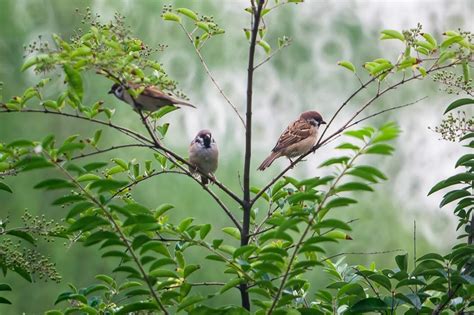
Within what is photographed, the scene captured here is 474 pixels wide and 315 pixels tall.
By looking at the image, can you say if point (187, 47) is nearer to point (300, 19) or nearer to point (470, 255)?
point (300, 19)

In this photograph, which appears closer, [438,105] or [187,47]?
[187,47]

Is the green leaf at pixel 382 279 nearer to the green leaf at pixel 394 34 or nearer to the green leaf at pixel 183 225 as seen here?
the green leaf at pixel 183 225

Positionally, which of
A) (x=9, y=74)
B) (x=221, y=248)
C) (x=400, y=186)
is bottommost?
(x=221, y=248)

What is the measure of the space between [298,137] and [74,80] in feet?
12.4

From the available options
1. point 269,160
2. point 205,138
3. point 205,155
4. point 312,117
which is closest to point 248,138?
point 205,155

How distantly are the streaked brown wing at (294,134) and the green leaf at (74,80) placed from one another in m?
3.58

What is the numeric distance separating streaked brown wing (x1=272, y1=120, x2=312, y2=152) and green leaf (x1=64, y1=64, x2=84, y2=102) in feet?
11.7

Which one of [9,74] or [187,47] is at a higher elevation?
[187,47]

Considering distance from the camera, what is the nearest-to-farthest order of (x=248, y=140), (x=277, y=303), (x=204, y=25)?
(x=277, y=303) < (x=248, y=140) < (x=204, y=25)

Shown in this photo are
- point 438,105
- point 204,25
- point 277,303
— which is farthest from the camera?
point 438,105

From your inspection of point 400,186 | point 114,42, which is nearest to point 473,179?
point 114,42

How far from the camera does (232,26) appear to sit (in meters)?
11.7

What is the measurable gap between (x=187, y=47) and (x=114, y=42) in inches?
347

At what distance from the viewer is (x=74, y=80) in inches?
104
